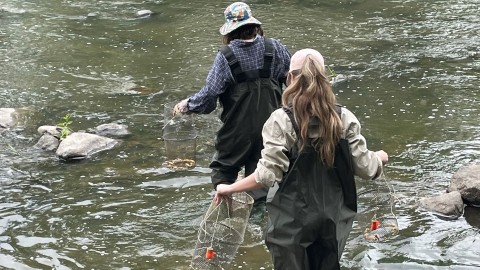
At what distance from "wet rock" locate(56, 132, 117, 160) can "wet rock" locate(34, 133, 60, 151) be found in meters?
0.15

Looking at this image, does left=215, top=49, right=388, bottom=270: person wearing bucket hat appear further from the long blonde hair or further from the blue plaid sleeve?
the blue plaid sleeve

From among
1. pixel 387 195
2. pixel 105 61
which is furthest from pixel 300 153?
pixel 105 61

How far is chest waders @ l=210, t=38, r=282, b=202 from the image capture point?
16.9 ft

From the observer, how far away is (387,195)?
240 inches

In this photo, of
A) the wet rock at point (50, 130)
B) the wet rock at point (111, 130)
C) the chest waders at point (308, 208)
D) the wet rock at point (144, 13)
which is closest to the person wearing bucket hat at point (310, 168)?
the chest waders at point (308, 208)

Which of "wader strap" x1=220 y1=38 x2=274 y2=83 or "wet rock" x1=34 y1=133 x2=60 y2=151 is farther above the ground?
"wader strap" x1=220 y1=38 x2=274 y2=83

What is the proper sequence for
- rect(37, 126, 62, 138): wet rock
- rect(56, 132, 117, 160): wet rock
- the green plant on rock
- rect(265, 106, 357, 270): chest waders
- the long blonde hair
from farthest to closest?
rect(37, 126, 62, 138): wet rock < the green plant on rock < rect(56, 132, 117, 160): wet rock < rect(265, 106, 357, 270): chest waders < the long blonde hair

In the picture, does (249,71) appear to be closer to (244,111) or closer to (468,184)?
(244,111)

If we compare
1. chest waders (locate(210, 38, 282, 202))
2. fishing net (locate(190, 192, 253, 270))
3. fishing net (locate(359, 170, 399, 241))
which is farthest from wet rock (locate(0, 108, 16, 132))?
fishing net (locate(359, 170, 399, 241))

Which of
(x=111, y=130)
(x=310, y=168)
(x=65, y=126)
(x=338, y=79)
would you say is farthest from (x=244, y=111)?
(x=338, y=79)

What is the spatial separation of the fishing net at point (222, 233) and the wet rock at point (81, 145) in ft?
9.08

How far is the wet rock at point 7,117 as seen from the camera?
8.41m

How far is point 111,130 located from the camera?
26.7ft

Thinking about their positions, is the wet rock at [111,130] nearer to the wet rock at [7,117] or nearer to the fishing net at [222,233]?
the wet rock at [7,117]
